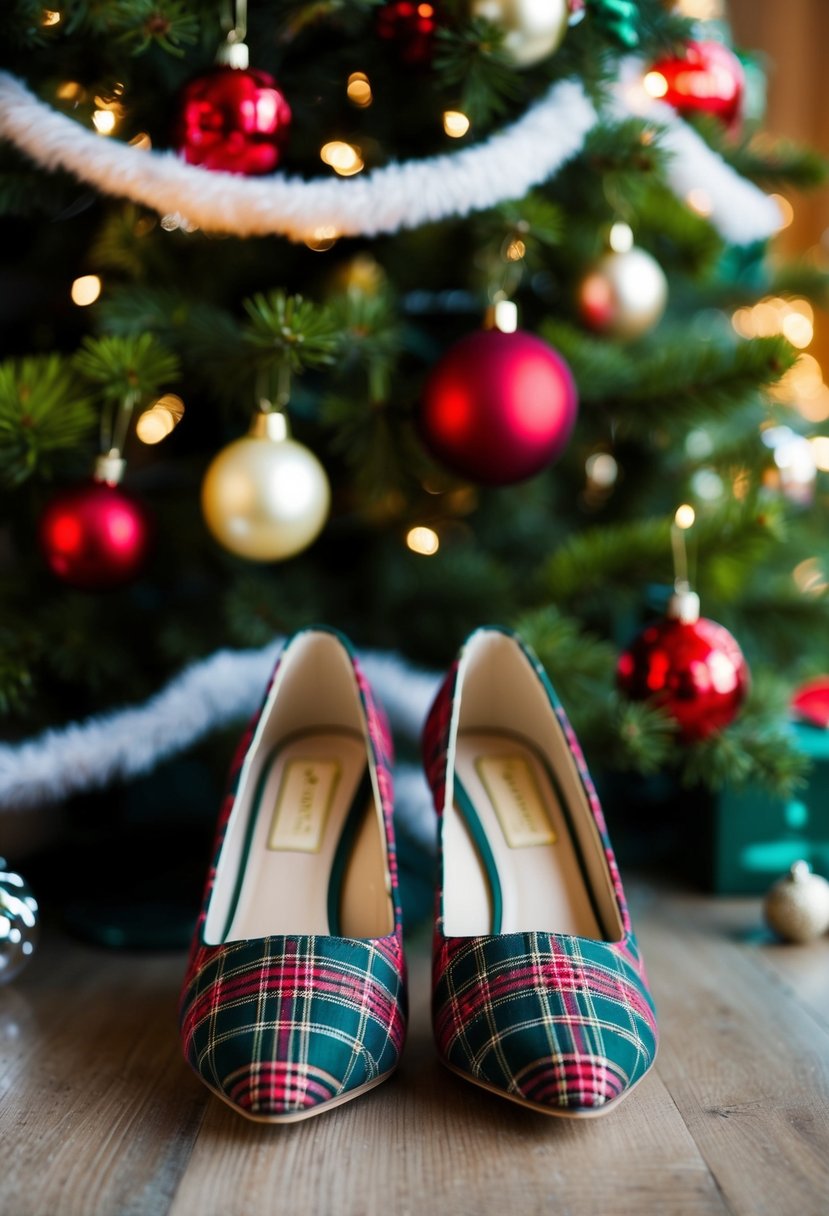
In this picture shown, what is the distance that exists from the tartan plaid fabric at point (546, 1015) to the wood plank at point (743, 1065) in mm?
55

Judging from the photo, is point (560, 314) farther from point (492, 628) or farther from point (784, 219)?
point (492, 628)

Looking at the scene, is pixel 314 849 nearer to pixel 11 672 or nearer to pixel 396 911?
pixel 396 911

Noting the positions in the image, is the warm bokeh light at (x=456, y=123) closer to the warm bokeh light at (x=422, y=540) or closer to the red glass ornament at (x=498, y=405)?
the red glass ornament at (x=498, y=405)

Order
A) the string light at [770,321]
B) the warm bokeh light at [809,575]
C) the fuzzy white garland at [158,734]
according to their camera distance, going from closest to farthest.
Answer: the fuzzy white garland at [158,734]
the warm bokeh light at [809,575]
the string light at [770,321]

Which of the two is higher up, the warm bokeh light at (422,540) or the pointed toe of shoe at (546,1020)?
the warm bokeh light at (422,540)

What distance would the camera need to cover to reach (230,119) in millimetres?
678

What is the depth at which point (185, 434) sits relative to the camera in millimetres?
941

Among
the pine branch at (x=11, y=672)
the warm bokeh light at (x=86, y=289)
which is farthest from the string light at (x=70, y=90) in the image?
the pine branch at (x=11, y=672)

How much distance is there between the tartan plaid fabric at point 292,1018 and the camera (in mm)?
483

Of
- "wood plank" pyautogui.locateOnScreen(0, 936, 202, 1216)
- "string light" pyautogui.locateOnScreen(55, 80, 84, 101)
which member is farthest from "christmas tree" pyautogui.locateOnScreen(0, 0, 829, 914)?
"wood plank" pyautogui.locateOnScreen(0, 936, 202, 1216)

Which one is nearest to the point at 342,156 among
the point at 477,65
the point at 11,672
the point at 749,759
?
the point at 477,65

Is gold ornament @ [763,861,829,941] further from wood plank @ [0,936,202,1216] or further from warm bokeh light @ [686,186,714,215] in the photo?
warm bokeh light @ [686,186,714,215]

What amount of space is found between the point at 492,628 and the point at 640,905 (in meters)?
0.31

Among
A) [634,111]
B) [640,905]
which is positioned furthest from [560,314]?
[640,905]
